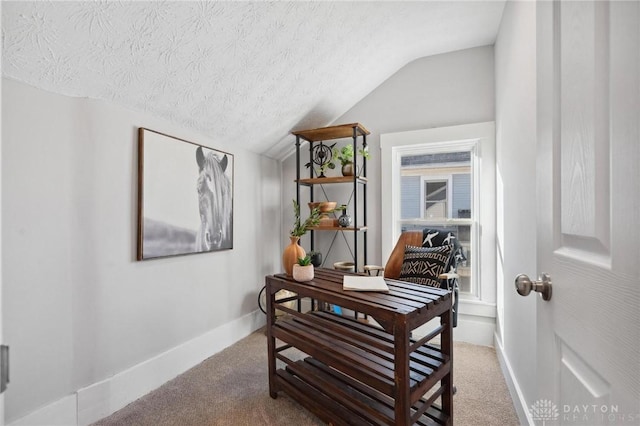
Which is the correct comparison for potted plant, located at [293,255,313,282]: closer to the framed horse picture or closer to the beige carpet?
the beige carpet

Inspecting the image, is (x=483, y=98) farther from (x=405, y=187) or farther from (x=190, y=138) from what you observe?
(x=190, y=138)

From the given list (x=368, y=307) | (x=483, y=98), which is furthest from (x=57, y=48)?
(x=483, y=98)

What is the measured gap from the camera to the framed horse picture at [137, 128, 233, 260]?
6.70 feet

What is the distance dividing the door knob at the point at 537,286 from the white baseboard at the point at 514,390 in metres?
1.12

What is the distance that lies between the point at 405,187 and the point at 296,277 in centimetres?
183

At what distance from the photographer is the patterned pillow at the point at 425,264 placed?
8.16 feet

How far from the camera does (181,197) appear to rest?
2.29 metres

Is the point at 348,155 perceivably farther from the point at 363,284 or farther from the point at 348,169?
the point at 363,284

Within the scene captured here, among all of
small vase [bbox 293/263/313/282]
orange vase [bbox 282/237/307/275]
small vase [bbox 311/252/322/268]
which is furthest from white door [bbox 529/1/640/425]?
small vase [bbox 311/252/322/268]

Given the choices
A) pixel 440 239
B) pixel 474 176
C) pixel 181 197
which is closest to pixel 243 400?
pixel 181 197

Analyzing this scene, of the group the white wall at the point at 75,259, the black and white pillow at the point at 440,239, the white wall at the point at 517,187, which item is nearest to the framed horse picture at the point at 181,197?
the white wall at the point at 75,259

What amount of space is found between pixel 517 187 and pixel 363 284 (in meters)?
1.13

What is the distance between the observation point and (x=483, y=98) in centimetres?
288

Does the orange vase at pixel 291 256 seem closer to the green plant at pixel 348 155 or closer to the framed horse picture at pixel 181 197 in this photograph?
the framed horse picture at pixel 181 197
